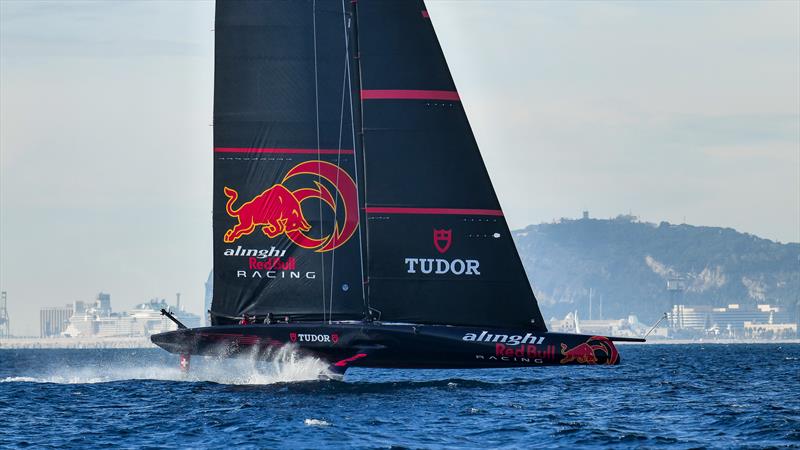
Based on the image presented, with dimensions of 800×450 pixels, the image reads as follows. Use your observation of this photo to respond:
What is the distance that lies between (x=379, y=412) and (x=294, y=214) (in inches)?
253

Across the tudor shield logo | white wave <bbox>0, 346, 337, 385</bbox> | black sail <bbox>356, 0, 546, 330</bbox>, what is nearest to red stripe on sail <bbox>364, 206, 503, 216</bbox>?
black sail <bbox>356, 0, 546, 330</bbox>

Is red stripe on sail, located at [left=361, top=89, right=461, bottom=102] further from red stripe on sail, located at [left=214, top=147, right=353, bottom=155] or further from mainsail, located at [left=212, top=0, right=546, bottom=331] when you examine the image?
red stripe on sail, located at [left=214, top=147, right=353, bottom=155]

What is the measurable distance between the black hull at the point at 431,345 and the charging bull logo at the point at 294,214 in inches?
91.5

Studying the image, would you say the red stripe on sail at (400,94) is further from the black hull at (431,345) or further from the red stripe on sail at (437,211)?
the black hull at (431,345)

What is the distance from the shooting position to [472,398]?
30141 millimetres

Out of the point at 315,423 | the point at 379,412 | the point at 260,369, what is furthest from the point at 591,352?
the point at 260,369

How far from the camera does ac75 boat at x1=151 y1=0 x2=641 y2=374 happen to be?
30.2 meters

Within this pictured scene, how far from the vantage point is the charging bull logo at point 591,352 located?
29453mm

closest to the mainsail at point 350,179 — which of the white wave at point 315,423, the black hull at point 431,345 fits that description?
the black hull at point 431,345

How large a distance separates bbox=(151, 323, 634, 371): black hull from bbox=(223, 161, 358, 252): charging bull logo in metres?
2.32

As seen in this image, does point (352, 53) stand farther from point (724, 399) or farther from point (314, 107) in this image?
point (724, 399)

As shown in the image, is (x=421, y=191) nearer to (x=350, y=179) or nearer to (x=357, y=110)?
(x=350, y=179)

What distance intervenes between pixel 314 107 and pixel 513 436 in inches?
422

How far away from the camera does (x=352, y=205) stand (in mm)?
31422
